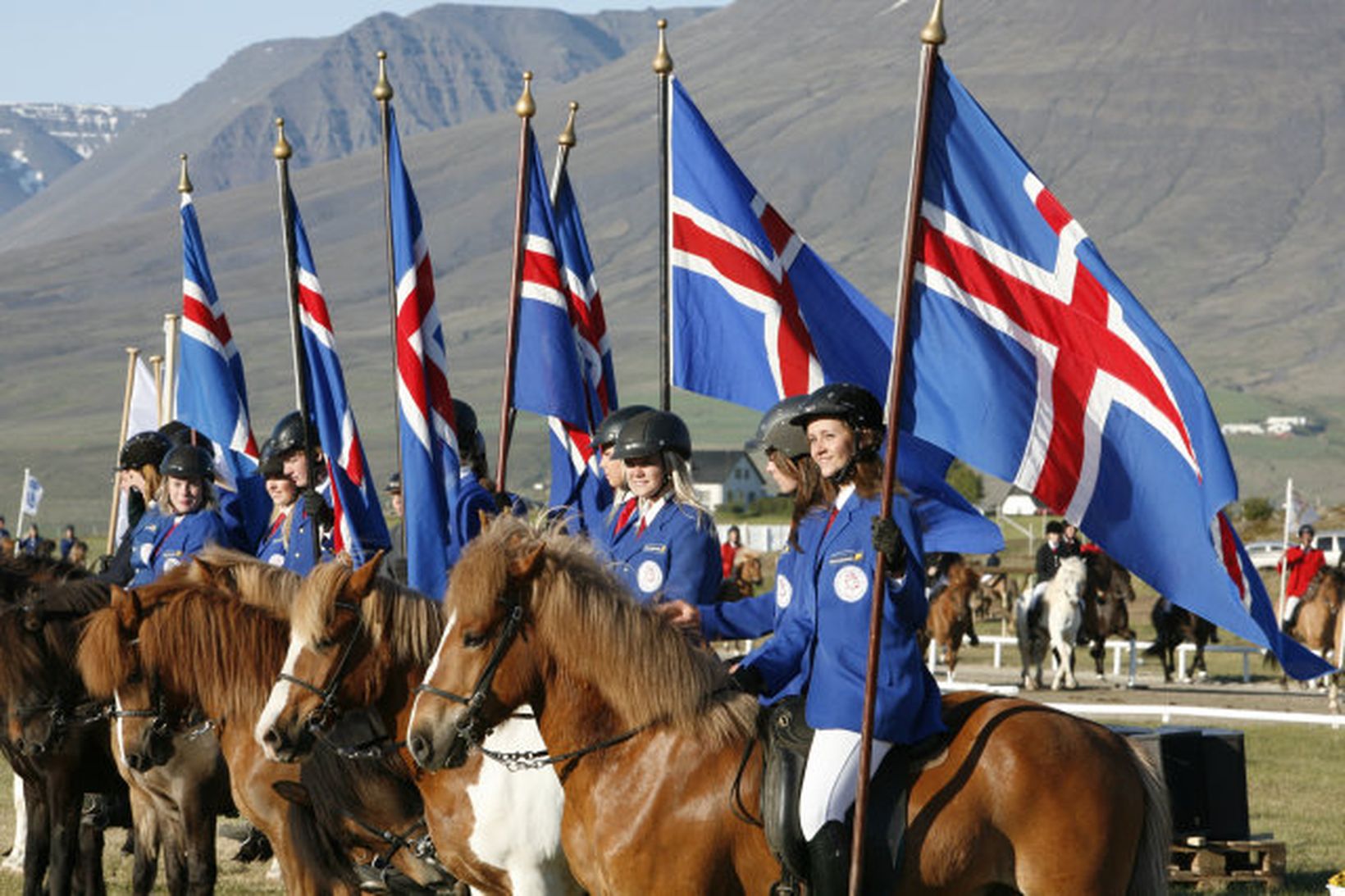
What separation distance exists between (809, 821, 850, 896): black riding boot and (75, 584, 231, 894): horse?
3.55m

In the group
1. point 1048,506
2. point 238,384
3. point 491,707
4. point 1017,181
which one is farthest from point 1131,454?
point 238,384

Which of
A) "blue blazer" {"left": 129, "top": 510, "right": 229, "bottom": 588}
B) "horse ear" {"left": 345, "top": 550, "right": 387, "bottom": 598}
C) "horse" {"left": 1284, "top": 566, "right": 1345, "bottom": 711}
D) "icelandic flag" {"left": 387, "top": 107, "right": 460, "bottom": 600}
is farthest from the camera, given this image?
"horse" {"left": 1284, "top": 566, "right": 1345, "bottom": 711}

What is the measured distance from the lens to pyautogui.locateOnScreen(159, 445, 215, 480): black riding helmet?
36.0 ft

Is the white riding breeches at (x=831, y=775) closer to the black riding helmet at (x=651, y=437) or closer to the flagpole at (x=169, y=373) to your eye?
the black riding helmet at (x=651, y=437)

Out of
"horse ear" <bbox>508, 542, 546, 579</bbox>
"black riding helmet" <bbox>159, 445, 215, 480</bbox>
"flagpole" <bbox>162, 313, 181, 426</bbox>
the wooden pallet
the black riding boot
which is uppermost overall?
"flagpole" <bbox>162, 313, 181, 426</bbox>

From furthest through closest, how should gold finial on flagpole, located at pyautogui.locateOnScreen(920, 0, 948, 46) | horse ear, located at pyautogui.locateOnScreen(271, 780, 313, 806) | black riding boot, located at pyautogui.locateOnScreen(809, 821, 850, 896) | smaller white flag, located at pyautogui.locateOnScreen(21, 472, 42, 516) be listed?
smaller white flag, located at pyautogui.locateOnScreen(21, 472, 42, 516)
horse ear, located at pyautogui.locateOnScreen(271, 780, 313, 806)
black riding boot, located at pyautogui.locateOnScreen(809, 821, 850, 896)
gold finial on flagpole, located at pyautogui.locateOnScreen(920, 0, 948, 46)

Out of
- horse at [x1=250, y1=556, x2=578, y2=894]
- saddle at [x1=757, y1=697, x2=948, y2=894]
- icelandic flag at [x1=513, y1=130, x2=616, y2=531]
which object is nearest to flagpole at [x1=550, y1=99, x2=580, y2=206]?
icelandic flag at [x1=513, y1=130, x2=616, y2=531]

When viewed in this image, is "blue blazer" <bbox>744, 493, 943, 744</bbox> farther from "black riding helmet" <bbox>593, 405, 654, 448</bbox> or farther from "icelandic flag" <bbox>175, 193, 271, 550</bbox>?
Answer: "icelandic flag" <bbox>175, 193, 271, 550</bbox>

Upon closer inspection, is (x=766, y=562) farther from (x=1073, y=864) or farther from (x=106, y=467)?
(x=106, y=467)

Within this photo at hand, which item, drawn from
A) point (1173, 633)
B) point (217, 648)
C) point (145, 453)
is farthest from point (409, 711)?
point (1173, 633)

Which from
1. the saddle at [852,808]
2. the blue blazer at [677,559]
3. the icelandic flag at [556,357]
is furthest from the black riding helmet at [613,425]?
the saddle at [852,808]

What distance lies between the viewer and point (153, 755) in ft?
31.0

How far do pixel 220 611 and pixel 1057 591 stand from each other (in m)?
20.5

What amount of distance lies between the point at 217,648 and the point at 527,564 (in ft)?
8.90
